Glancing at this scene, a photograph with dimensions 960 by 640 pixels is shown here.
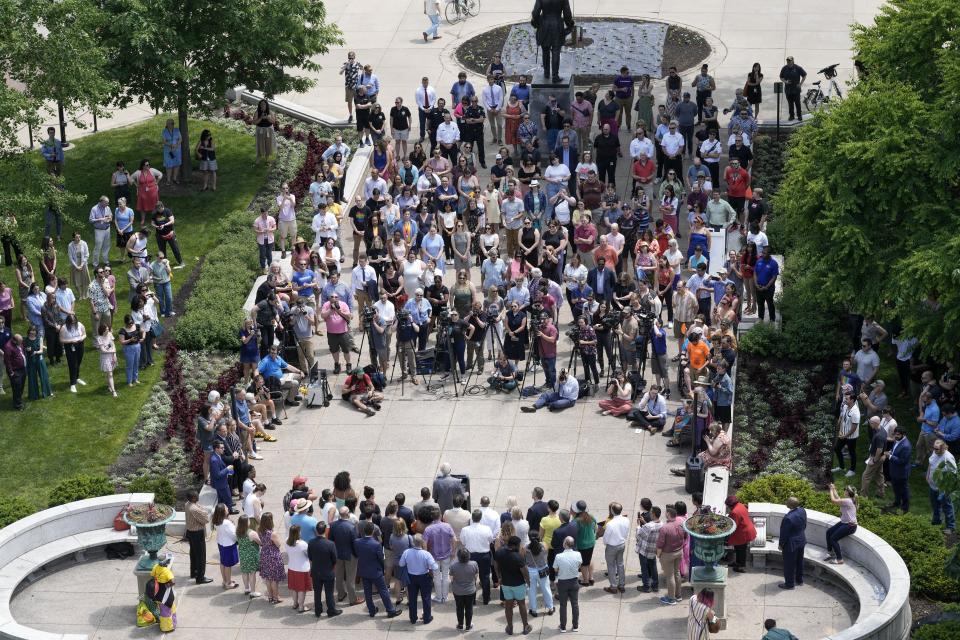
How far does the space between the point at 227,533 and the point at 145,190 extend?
1446 centimetres

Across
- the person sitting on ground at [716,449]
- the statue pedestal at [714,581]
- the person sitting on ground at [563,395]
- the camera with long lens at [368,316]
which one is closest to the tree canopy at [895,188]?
the person sitting on ground at [716,449]

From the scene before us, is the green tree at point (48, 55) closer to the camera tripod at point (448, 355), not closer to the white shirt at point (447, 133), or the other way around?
the white shirt at point (447, 133)

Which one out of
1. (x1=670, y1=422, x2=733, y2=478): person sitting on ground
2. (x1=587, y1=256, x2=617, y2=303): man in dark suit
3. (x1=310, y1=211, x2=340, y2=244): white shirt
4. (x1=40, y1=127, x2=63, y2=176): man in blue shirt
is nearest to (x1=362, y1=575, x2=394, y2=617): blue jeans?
(x1=670, y1=422, x2=733, y2=478): person sitting on ground

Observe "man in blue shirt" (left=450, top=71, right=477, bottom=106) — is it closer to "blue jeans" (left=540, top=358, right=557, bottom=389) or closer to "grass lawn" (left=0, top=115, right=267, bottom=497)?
"grass lawn" (left=0, top=115, right=267, bottom=497)

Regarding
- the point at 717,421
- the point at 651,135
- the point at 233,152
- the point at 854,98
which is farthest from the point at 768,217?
the point at 233,152

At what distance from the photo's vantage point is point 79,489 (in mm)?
28047

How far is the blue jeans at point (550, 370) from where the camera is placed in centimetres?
3112

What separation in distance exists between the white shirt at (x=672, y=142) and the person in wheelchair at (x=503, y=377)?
8430 millimetres

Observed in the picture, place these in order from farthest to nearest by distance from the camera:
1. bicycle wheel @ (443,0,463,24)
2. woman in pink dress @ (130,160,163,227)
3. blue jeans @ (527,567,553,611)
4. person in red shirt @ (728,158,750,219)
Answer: bicycle wheel @ (443,0,463,24), woman in pink dress @ (130,160,163,227), person in red shirt @ (728,158,750,219), blue jeans @ (527,567,553,611)

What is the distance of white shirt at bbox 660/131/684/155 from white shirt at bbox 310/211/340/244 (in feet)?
24.6

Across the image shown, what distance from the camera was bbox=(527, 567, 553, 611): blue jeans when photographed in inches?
965

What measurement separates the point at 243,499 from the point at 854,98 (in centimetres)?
1262

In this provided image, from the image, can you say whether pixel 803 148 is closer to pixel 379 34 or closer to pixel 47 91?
pixel 47 91

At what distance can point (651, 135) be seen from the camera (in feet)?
135
